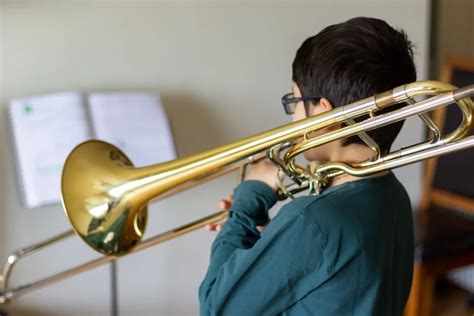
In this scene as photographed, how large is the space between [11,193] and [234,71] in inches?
28.8

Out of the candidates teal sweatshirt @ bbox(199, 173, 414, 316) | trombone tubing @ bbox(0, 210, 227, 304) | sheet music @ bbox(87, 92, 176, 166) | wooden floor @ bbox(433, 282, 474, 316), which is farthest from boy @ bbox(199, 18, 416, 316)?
wooden floor @ bbox(433, 282, 474, 316)

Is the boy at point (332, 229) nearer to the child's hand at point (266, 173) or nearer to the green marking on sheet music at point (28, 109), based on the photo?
the child's hand at point (266, 173)

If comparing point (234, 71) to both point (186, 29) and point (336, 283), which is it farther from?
point (336, 283)

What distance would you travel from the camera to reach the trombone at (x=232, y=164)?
2.99 feet

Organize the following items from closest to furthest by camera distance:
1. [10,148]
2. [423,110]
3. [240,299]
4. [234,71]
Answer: [423,110] → [240,299] → [10,148] → [234,71]

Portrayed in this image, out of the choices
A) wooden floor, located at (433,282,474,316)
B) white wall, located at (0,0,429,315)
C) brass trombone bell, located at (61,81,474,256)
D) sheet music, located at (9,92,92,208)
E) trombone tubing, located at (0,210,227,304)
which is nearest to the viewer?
brass trombone bell, located at (61,81,474,256)

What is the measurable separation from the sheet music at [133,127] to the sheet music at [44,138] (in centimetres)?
4

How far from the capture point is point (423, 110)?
0.89 meters

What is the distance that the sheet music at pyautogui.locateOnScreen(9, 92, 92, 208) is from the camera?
1.75 metres

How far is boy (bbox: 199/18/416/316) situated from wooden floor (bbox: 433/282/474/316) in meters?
1.47

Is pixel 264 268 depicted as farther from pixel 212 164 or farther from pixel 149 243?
pixel 149 243

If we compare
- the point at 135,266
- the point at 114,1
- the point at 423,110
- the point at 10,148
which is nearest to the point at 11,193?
the point at 10,148

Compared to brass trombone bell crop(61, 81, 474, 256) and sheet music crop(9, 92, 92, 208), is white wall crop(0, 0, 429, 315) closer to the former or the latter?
sheet music crop(9, 92, 92, 208)

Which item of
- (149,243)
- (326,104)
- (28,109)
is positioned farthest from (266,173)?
(28,109)
